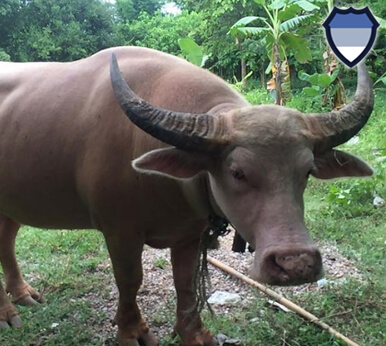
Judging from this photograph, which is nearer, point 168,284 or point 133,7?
point 168,284

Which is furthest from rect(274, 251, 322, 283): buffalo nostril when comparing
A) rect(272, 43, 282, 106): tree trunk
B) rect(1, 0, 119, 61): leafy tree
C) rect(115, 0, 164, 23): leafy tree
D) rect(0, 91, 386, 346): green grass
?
rect(115, 0, 164, 23): leafy tree

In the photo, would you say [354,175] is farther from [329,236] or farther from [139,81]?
[329,236]

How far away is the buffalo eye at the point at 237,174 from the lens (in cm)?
231

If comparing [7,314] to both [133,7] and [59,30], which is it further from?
[133,7]

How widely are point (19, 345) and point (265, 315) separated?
4.84 ft

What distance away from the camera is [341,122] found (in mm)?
2486

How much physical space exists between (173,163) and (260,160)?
391 millimetres

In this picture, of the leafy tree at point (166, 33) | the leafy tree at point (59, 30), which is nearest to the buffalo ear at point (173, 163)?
the leafy tree at point (59, 30)

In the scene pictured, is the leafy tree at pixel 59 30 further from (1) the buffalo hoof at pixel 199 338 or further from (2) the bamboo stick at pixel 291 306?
(1) the buffalo hoof at pixel 199 338

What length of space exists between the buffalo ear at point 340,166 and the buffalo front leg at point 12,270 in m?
2.29

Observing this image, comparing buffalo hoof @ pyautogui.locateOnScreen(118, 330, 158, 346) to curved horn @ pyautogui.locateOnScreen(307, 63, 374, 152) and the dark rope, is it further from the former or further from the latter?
curved horn @ pyautogui.locateOnScreen(307, 63, 374, 152)

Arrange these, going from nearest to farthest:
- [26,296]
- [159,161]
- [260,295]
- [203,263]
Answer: [159,161] < [203,263] < [260,295] < [26,296]

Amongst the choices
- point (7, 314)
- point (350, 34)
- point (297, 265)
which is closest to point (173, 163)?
point (297, 265)

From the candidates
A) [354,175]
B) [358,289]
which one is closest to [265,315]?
[358,289]
